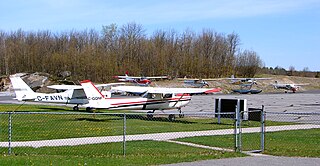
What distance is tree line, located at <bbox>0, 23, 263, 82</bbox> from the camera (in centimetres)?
9847

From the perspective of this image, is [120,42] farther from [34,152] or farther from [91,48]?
[34,152]

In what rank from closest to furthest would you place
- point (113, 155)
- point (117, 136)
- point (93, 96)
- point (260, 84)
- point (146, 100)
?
point (113, 155) < point (117, 136) < point (93, 96) < point (146, 100) < point (260, 84)

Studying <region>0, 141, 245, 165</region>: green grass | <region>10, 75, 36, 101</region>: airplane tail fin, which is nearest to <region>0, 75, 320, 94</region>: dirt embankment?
<region>10, 75, 36, 101</region>: airplane tail fin

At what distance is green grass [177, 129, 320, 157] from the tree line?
76.3 m

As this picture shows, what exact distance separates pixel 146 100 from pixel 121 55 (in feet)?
255

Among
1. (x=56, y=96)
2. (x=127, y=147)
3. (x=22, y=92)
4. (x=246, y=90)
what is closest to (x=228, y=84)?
(x=246, y=90)

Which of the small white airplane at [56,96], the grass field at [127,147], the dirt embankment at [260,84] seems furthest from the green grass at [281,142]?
the dirt embankment at [260,84]

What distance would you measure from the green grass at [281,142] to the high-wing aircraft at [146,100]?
9.70 m

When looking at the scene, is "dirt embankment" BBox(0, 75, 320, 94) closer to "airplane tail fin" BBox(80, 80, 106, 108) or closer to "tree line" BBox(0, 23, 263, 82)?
"tree line" BBox(0, 23, 263, 82)

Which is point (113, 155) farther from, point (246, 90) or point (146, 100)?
point (246, 90)

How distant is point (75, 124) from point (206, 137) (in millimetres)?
7978

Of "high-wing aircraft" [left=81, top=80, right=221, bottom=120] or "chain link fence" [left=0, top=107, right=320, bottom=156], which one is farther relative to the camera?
"high-wing aircraft" [left=81, top=80, right=221, bottom=120]

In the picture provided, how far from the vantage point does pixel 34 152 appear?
14.8m

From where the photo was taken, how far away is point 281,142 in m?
18.2
